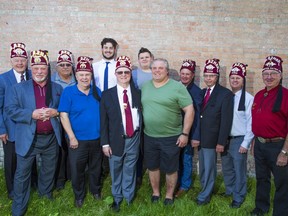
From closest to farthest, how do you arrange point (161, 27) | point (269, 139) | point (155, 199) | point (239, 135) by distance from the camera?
point (269, 139), point (239, 135), point (155, 199), point (161, 27)

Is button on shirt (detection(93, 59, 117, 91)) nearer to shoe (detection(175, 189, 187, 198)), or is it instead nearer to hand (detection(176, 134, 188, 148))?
hand (detection(176, 134, 188, 148))

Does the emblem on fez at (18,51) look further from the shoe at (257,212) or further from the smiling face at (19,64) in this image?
A: the shoe at (257,212)

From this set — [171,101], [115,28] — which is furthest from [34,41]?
[171,101]

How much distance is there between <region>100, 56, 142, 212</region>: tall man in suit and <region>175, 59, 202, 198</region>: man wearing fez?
87 centimetres

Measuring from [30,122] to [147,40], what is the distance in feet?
8.92

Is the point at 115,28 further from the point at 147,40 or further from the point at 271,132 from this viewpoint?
the point at 271,132

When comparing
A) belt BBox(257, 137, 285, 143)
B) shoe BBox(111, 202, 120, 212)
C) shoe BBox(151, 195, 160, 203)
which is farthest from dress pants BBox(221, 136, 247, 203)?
shoe BBox(111, 202, 120, 212)

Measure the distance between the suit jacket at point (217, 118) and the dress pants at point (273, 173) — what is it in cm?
46

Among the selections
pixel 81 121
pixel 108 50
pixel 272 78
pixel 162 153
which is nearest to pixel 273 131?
pixel 272 78

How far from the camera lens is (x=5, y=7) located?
560 centimetres

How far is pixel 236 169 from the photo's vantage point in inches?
176

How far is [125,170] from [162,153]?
597 mm

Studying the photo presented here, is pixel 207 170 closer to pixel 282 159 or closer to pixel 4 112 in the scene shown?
pixel 282 159

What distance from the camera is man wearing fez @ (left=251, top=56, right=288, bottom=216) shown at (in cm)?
377
